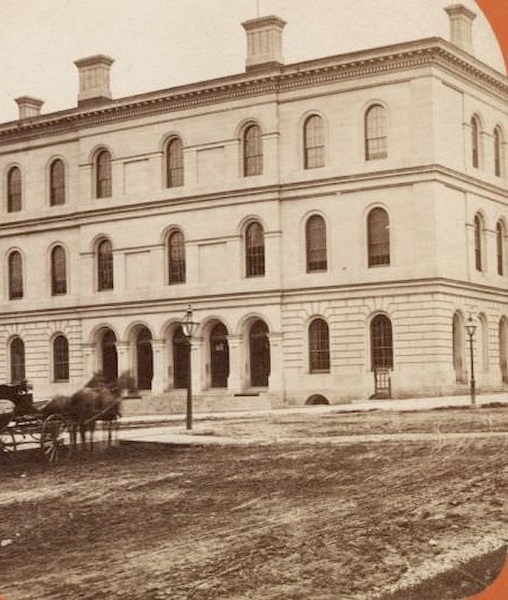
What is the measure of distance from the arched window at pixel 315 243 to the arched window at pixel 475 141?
501 cm

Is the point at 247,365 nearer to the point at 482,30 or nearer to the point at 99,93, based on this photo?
the point at 99,93

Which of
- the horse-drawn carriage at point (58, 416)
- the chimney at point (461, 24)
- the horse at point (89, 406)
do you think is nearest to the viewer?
the chimney at point (461, 24)

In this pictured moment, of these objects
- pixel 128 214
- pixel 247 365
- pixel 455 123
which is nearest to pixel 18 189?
pixel 128 214

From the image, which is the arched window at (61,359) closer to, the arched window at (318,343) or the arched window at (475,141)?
the arched window at (475,141)

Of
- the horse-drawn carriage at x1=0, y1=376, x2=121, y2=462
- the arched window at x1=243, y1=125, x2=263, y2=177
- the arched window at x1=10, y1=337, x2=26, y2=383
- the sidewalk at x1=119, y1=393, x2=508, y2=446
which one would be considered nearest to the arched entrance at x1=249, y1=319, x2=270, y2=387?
the sidewalk at x1=119, y1=393, x2=508, y2=446

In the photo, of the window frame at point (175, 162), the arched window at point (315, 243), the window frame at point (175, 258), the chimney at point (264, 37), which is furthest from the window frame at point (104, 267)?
the arched window at point (315, 243)

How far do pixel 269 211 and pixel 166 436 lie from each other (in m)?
5.51

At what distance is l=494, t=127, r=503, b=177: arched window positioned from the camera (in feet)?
34.4

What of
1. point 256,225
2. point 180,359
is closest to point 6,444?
point 180,359

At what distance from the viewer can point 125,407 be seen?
29.9 ft

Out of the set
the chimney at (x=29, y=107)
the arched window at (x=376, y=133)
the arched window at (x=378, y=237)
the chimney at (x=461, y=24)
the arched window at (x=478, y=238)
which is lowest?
the arched window at (x=478, y=238)

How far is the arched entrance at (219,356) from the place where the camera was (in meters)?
10.8

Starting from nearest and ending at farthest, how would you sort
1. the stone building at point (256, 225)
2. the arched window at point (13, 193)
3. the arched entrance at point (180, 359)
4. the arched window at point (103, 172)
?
the arched entrance at point (180, 359)
the stone building at point (256, 225)
the arched window at point (103, 172)
the arched window at point (13, 193)

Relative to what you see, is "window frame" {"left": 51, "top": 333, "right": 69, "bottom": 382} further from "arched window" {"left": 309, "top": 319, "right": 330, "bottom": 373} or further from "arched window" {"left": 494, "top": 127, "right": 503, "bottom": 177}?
"arched window" {"left": 309, "top": 319, "right": 330, "bottom": 373}
